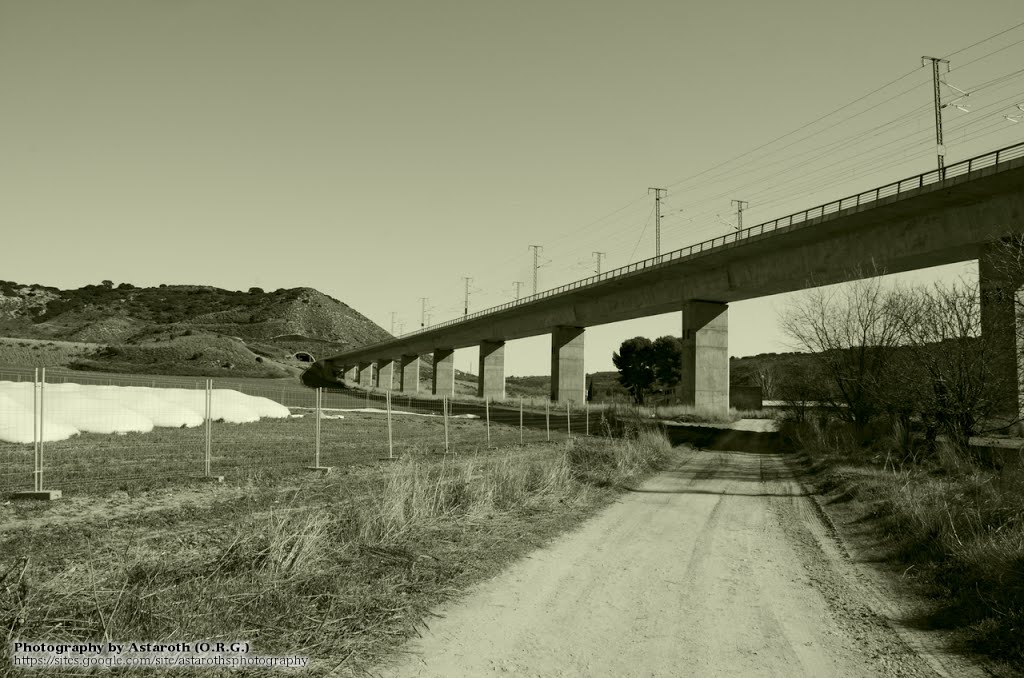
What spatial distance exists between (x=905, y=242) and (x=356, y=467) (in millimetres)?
26632

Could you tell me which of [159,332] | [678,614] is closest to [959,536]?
[678,614]

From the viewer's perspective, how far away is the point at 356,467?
1762cm

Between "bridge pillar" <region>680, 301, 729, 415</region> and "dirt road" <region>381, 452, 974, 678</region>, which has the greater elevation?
"bridge pillar" <region>680, 301, 729, 415</region>

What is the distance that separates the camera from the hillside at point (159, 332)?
88.4m

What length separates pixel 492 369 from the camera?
76812 mm

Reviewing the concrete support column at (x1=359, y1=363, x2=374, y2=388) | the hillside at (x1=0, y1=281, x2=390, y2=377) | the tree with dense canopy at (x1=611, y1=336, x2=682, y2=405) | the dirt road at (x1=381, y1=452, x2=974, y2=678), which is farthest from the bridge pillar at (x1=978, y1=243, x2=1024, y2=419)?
the concrete support column at (x1=359, y1=363, x2=374, y2=388)

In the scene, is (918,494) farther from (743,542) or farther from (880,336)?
Result: (880,336)

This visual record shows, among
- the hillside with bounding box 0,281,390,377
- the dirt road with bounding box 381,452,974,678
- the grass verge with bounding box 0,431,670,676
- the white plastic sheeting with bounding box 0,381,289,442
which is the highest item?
the hillside with bounding box 0,281,390,377

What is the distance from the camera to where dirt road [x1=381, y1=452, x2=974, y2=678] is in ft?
18.7

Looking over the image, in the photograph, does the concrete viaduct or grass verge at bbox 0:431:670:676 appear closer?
grass verge at bbox 0:431:670:676

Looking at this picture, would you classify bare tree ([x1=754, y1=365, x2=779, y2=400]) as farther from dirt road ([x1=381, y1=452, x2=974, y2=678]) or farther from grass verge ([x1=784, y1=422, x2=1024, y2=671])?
dirt road ([x1=381, y1=452, x2=974, y2=678])

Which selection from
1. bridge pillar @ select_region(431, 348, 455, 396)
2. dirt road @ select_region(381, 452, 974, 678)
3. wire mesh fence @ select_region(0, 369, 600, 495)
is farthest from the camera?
bridge pillar @ select_region(431, 348, 455, 396)

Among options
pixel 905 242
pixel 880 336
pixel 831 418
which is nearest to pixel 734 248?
pixel 905 242

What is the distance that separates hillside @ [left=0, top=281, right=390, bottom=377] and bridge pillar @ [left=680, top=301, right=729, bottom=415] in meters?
61.6
